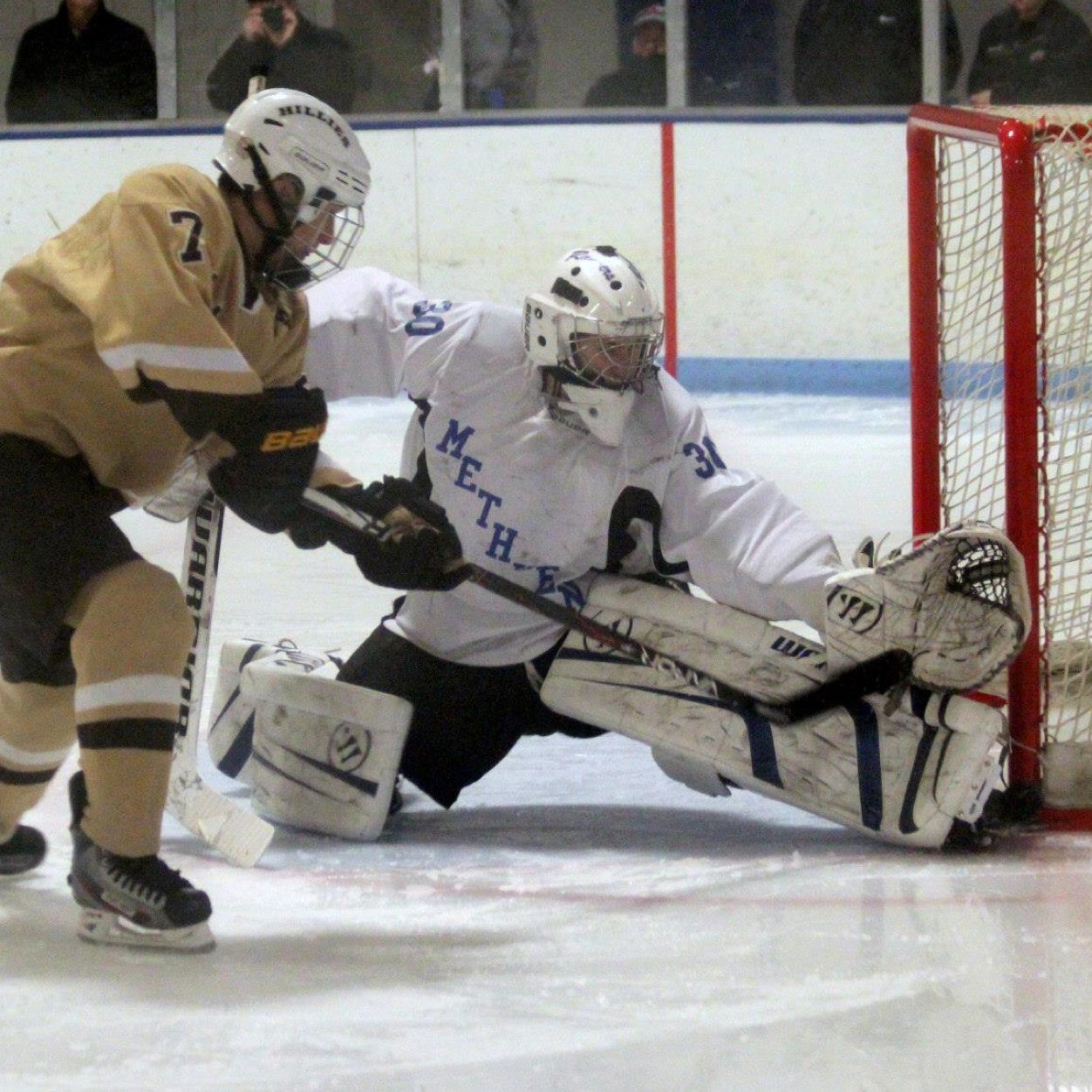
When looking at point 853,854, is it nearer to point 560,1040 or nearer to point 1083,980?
point 1083,980

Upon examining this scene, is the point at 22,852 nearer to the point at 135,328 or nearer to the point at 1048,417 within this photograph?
the point at 135,328

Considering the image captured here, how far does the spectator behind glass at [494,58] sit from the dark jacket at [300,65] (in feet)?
1.15

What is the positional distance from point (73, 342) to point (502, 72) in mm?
5109

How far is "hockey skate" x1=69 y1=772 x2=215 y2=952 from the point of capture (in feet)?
6.88

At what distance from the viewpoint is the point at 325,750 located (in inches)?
103

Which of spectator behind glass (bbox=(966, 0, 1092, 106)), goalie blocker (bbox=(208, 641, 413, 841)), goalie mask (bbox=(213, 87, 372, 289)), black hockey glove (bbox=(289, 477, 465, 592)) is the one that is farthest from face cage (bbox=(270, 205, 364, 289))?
spectator behind glass (bbox=(966, 0, 1092, 106))

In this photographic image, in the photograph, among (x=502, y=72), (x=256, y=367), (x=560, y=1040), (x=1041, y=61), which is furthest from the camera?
(x=502, y=72)

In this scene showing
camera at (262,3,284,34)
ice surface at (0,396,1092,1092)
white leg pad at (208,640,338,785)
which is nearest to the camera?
ice surface at (0,396,1092,1092)

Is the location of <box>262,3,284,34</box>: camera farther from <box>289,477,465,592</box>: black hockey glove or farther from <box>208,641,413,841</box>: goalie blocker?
<box>289,477,465,592</box>: black hockey glove

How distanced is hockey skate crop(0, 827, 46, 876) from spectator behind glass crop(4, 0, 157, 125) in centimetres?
514

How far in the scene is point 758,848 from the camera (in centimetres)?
256

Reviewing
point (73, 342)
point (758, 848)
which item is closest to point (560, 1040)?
point (758, 848)

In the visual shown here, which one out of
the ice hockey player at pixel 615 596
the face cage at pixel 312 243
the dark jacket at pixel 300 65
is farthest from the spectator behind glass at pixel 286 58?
the face cage at pixel 312 243

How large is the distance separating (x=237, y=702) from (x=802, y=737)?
84 centimetres
